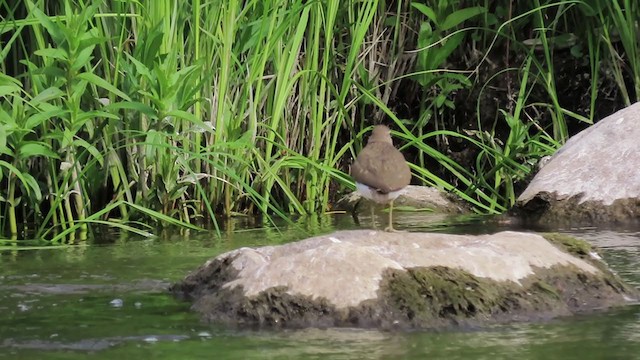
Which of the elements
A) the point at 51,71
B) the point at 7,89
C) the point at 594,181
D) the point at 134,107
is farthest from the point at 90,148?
the point at 594,181

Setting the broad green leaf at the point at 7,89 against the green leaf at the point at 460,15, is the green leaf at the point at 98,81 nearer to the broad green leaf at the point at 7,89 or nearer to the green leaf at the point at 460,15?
the broad green leaf at the point at 7,89

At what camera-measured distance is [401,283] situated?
15.4ft

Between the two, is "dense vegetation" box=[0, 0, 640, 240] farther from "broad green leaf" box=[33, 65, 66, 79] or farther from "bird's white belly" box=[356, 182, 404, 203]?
"bird's white belly" box=[356, 182, 404, 203]

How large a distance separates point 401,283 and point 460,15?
4.64 metres

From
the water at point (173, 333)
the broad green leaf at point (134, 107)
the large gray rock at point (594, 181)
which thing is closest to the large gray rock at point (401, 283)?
the water at point (173, 333)

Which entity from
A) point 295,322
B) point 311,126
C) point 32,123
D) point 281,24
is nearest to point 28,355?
point 295,322

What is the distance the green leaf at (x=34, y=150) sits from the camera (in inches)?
263

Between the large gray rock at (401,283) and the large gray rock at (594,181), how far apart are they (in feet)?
8.37

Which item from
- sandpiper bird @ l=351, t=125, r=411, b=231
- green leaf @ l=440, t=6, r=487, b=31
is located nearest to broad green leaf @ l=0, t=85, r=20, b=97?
sandpiper bird @ l=351, t=125, r=411, b=231

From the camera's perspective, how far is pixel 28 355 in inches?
167

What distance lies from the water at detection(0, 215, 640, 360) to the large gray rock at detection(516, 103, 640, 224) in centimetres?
151

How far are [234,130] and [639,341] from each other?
3.74 metres

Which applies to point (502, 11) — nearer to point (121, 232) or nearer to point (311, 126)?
point (311, 126)

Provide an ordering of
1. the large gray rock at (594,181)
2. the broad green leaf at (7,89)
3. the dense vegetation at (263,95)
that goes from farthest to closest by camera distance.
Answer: the large gray rock at (594,181), the dense vegetation at (263,95), the broad green leaf at (7,89)
